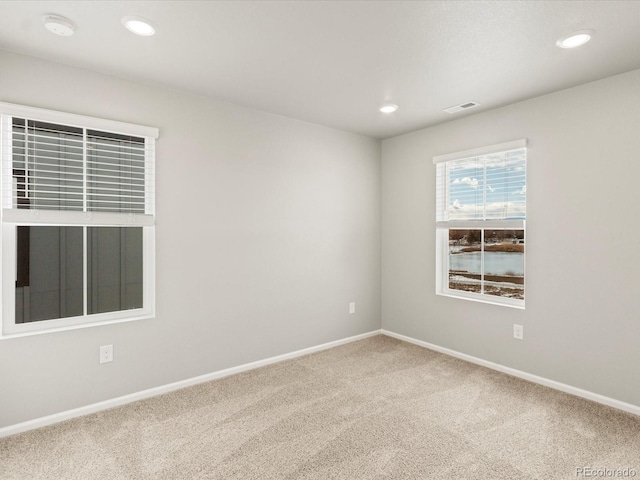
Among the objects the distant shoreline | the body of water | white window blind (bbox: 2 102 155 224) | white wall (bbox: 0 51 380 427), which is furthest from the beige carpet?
white window blind (bbox: 2 102 155 224)

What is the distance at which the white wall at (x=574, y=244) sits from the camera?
2650 millimetres

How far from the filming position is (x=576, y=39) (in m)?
2.16


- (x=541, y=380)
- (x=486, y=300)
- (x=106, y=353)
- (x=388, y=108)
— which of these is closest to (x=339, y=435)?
(x=106, y=353)

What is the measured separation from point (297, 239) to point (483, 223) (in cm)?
185

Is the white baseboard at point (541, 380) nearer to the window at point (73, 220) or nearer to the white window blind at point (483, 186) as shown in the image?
the white window blind at point (483, 186)

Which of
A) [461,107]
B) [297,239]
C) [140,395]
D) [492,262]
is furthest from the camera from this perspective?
[297,239]

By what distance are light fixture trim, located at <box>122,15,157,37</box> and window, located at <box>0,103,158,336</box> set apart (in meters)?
0.82

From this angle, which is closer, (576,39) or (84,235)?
(576,39)

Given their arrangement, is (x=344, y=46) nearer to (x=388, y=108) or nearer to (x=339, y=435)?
(x=388, y=108)

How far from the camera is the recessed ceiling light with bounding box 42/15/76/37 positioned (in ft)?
6.51

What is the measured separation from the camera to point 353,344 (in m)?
4.23

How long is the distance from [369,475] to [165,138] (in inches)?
109

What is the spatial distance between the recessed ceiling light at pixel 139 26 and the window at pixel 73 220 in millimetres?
823

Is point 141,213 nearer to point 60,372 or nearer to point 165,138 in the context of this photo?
point 165,138
